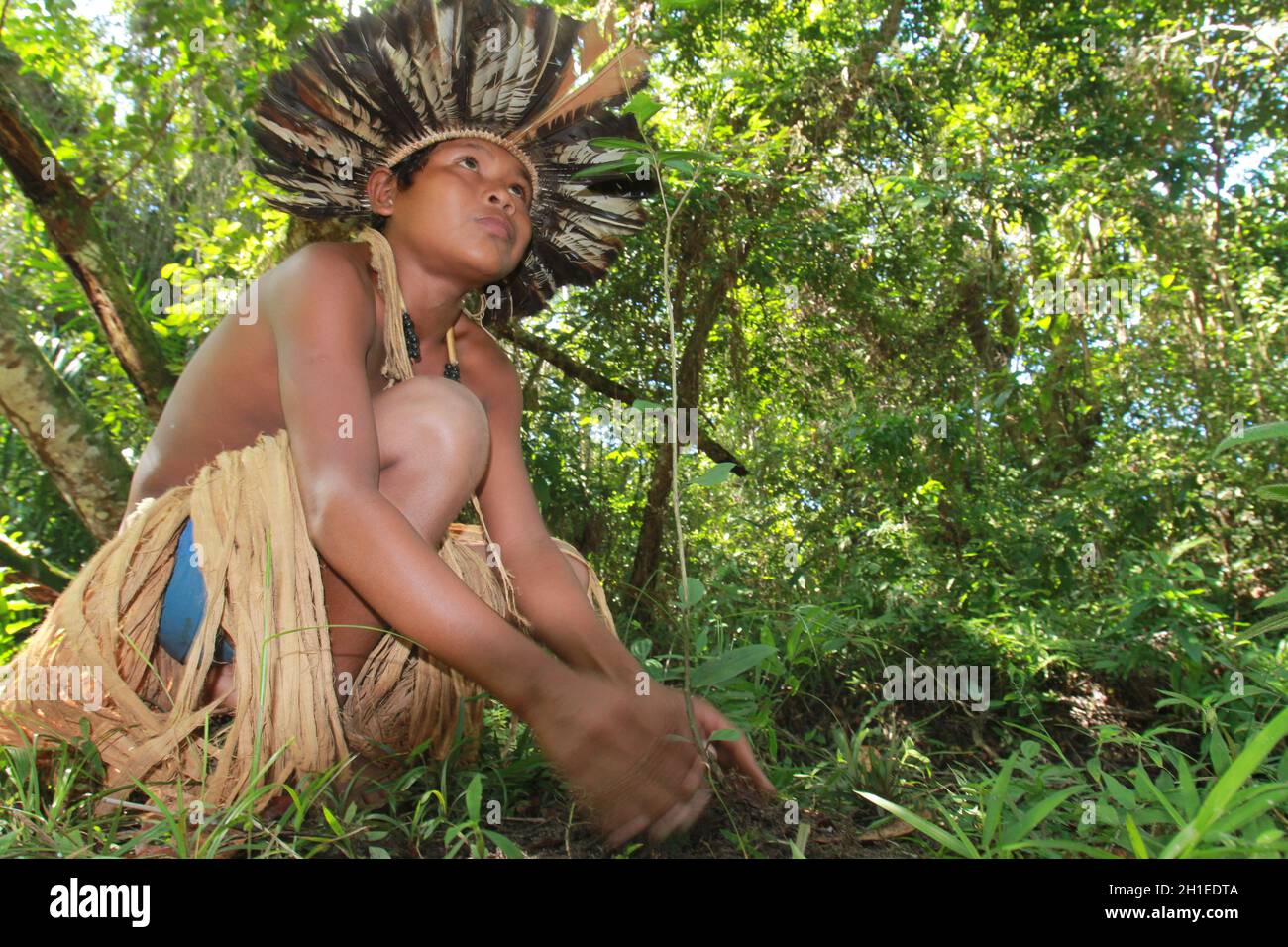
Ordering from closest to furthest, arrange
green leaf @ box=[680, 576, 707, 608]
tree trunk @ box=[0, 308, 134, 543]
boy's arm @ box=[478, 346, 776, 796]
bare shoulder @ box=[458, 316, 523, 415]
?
green leaf @ box=[680, 576, 707, 608] → boy's arm @ box=[478, 346, 776, 796] → bare shoulder @ box=[458, 316, 523, 415] → tree trunk @ box=[0, 308, 134, 543]

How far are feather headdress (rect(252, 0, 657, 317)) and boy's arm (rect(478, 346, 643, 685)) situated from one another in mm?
438

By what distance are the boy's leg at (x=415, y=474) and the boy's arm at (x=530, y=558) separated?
0.94ft

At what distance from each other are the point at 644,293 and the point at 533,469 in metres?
0.99

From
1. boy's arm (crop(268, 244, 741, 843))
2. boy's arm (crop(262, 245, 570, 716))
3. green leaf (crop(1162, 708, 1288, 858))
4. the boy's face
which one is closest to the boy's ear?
the boy's face

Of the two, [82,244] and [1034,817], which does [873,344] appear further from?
[1034,817]

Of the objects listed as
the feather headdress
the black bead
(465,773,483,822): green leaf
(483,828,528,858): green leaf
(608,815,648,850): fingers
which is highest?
the feather headdress

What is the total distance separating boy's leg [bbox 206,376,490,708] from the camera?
159cm

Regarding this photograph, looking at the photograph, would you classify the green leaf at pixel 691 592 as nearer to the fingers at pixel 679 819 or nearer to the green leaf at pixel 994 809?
the fingers at pixel 679 819

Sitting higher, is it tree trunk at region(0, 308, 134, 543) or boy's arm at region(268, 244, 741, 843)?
tree trunk at region(0, 308, 134, 543)

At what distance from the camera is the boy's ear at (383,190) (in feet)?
6.35

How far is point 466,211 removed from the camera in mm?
1824

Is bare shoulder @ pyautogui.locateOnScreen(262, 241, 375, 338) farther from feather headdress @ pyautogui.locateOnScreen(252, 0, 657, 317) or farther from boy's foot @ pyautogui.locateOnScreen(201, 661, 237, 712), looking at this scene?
boy's foot @ pyautogui.locateOnScreen(201, 661, 237, 712)

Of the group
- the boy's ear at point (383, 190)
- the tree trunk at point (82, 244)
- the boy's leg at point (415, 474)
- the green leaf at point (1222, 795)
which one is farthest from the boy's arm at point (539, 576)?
the tree trunk at point (82, 244)
